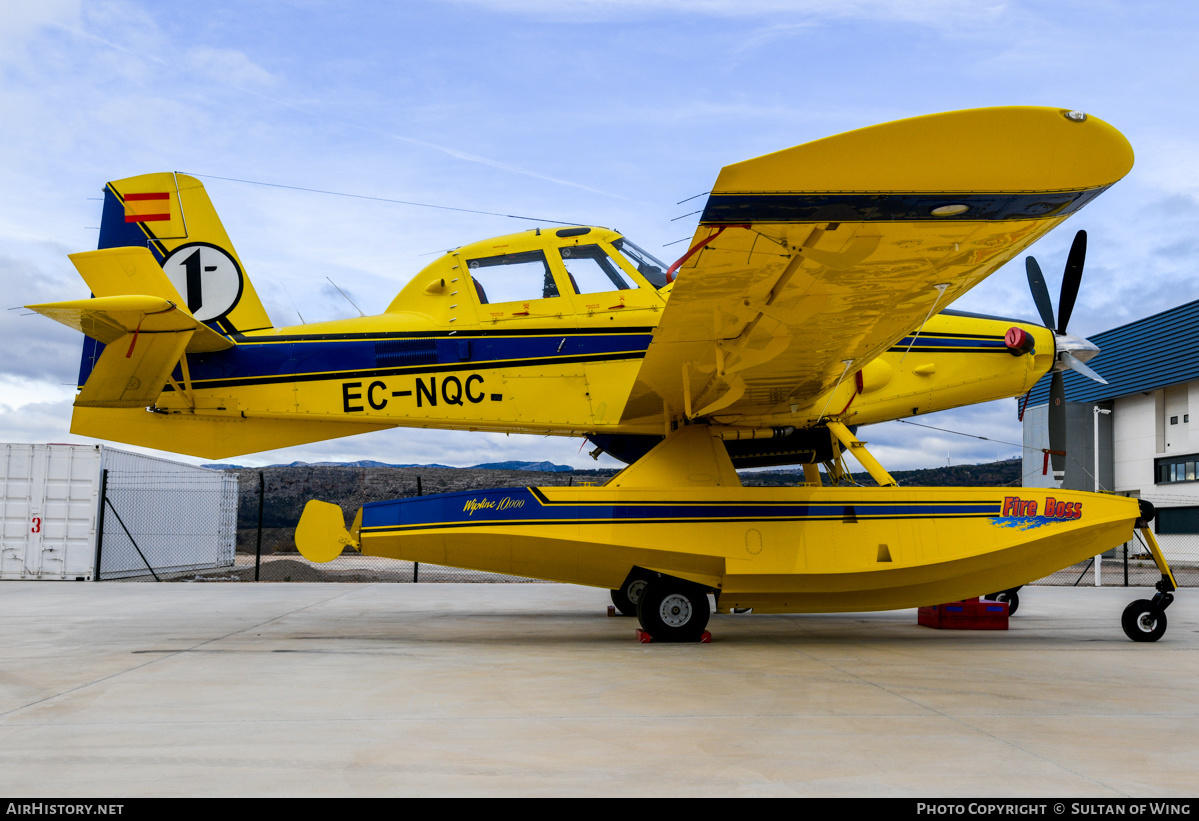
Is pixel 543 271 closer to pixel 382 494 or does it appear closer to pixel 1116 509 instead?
pixel 1116 509

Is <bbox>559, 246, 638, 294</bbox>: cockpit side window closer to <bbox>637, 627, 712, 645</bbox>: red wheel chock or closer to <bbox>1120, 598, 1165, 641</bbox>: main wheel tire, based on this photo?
<bbox>637, 627, 712, 645</bbox>: red wheel chock

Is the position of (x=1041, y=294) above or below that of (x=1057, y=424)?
Result: above

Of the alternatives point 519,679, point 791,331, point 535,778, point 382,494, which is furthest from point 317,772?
point 382,494

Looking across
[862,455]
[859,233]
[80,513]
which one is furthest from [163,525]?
[859,233]

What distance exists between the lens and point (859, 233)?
470 centimetres

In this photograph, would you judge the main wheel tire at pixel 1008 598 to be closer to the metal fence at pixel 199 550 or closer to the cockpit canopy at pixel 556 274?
the cockpit canopy at pixel 556 274

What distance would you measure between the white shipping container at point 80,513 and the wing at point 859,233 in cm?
1299

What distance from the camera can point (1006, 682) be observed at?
17.9 feet

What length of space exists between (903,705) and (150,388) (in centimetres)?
643

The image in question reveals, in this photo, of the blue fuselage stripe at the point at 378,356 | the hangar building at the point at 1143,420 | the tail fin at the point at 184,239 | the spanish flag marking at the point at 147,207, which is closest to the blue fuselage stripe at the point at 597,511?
the blue fuselage stripe at the point at 378,356

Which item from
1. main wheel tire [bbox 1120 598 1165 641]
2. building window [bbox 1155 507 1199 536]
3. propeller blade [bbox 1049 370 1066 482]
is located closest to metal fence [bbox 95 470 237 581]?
propeller blade [bbox 1049 370 1066 482]

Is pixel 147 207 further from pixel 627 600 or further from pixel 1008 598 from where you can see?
pixel 1008 598

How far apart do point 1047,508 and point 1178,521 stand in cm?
2908

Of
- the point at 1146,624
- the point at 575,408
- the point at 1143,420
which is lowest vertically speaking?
the point at 1146,624
